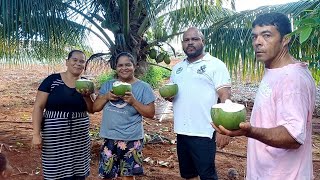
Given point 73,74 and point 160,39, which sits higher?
point 160,39

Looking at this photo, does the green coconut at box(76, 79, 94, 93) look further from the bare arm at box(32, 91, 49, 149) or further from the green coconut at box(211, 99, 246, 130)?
the green coconut at box(211, 99, 246, 130)

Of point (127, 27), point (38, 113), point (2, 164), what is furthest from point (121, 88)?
point (127, 27)

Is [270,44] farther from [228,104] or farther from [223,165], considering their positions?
[223,165]

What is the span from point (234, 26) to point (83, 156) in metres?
2.95

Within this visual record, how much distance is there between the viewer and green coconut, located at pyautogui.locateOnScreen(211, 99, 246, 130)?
166 centimetres

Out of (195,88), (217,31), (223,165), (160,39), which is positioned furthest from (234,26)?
(195,88)

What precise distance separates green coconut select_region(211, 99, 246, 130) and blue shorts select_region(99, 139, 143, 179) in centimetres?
149

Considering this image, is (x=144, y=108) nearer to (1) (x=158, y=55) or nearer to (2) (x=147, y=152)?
(1) (x=158, y=55)

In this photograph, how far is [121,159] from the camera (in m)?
3.21

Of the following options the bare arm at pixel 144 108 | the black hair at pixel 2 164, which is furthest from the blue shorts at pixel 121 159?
the black hair at pixel 2 164

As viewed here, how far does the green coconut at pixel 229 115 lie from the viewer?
5.43 ft

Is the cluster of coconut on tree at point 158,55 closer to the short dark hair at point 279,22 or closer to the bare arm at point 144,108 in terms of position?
the bare arm at point 144,108

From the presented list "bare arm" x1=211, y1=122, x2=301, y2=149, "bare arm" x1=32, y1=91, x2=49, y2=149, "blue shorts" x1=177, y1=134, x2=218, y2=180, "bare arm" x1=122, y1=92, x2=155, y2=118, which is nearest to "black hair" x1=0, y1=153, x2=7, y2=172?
"bare arm" x1=32, y1=91, x2=49, y2=149

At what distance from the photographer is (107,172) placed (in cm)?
319
